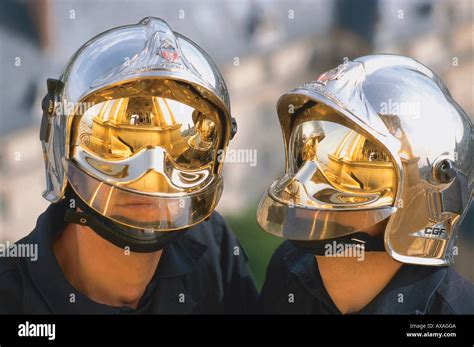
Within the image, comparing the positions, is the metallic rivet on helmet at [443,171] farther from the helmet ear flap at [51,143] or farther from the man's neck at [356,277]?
the helmet ear flap at [51,143]

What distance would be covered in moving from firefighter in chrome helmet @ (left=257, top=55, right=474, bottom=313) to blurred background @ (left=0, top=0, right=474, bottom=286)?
1021 mm

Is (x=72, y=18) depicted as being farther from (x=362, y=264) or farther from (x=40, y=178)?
(x=362, y=264)

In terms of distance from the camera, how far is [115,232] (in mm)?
2934

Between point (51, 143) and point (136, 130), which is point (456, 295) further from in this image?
point (51, 143)

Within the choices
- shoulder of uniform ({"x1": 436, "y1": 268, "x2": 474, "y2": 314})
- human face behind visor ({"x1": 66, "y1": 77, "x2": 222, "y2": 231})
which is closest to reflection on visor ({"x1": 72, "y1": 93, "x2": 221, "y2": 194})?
human face behind visor ({"x1": 66, "y1": 77, "x2": 222, "y2": 231})

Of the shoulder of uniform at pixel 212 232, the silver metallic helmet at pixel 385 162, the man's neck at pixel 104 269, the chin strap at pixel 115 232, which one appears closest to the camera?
the silver metallic helmet at pixel 385 162

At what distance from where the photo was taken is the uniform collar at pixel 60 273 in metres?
3.01

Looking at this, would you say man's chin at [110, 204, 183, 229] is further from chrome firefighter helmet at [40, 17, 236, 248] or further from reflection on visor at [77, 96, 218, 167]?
reflection on visor at [77, 96, 218, 167]

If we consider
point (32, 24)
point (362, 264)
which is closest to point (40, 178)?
point (32, 24)

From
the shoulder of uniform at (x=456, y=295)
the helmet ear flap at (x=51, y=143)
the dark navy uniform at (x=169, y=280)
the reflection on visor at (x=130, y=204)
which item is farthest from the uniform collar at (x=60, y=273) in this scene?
the shoulder of uniform at (x=456, y=295)

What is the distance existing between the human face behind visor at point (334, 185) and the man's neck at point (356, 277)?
18cm

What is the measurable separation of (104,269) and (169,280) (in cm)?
Answer: 28

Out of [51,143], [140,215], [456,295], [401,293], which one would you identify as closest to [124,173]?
[140,215]

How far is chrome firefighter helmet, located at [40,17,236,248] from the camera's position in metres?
2.87
